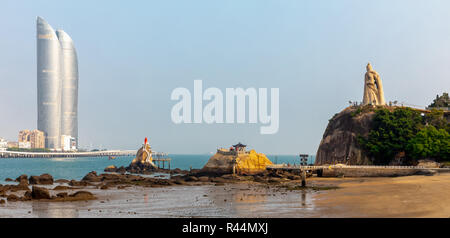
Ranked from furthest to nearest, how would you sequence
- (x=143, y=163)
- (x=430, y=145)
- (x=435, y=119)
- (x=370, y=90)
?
(x=143, y=163)
(x=370, y=90)
(x=435, y=119)
(x=430, y=145)

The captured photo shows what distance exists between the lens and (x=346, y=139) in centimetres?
8662

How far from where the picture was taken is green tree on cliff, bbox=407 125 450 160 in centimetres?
7131

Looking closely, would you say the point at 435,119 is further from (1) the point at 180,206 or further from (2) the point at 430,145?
(1) the point at 180,206

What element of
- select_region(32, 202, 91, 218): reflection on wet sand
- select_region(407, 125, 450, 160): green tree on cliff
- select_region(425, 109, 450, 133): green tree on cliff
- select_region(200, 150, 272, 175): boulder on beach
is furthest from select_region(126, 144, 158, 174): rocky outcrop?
select_region(32, 202, 91, 218): reflection on wet sand

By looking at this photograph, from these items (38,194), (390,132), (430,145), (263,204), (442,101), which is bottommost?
(263,204)

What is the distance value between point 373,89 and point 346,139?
13.8 metres

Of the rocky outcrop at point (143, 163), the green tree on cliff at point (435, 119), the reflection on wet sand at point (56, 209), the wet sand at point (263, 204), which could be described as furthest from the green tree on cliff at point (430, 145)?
the rocky outcrop at point (143, 163)

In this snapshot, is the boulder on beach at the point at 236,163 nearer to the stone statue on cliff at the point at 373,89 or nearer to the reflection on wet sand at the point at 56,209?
the stone statue on cliff at the point at 373,89

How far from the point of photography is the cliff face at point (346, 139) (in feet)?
273

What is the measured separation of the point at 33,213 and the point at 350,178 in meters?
45.8

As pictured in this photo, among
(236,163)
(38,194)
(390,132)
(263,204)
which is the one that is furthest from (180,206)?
(390,132)

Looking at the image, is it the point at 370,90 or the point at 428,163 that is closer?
the point at 428,163

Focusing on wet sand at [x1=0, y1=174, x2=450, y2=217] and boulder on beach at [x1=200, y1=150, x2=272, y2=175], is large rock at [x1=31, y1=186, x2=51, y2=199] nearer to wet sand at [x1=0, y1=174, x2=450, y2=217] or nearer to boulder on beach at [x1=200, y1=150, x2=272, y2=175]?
wet sand at [x1=0, y1=174, x2=450, y2=217]
